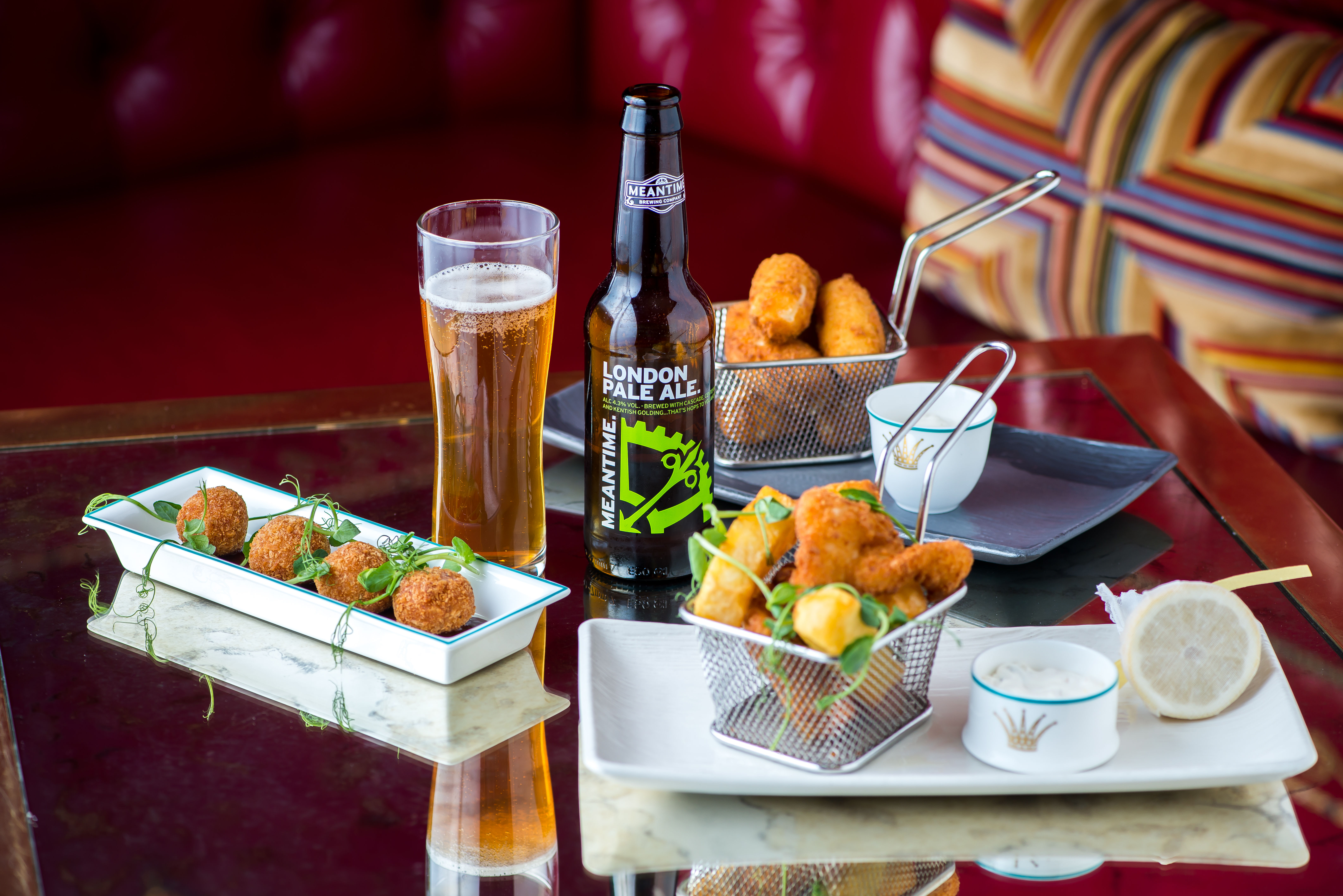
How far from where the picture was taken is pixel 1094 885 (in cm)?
79

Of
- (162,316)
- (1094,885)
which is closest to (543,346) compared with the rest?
(1094,885)

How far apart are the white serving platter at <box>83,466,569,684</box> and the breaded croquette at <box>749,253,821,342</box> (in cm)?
36

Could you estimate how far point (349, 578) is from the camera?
1.00 m

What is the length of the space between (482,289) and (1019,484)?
549mm

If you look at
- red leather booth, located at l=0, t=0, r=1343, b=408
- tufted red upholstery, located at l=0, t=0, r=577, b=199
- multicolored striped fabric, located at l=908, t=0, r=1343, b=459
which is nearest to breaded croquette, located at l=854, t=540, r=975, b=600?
multicolored striped fabric, located at l=908, t=0, r=1343, b=459

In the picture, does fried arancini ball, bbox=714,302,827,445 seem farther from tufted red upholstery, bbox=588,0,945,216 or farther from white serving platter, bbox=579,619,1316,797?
tufted red upholstery, bbox=588,0,945,216

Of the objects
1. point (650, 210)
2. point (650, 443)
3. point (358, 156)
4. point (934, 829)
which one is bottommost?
point (358, 156)

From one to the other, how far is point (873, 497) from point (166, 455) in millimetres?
799

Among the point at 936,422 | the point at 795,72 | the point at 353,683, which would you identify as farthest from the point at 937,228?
the point at 795,72

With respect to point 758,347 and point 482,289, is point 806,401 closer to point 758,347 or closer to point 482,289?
point 758,347

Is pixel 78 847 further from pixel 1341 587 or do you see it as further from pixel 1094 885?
pixel 1341 587

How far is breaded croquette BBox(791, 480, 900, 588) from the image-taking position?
82 centimetres

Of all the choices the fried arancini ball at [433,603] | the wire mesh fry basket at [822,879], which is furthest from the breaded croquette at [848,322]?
the wire mesh fry basket at [822,879]

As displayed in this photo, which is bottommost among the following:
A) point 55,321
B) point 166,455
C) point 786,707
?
point 55,321
